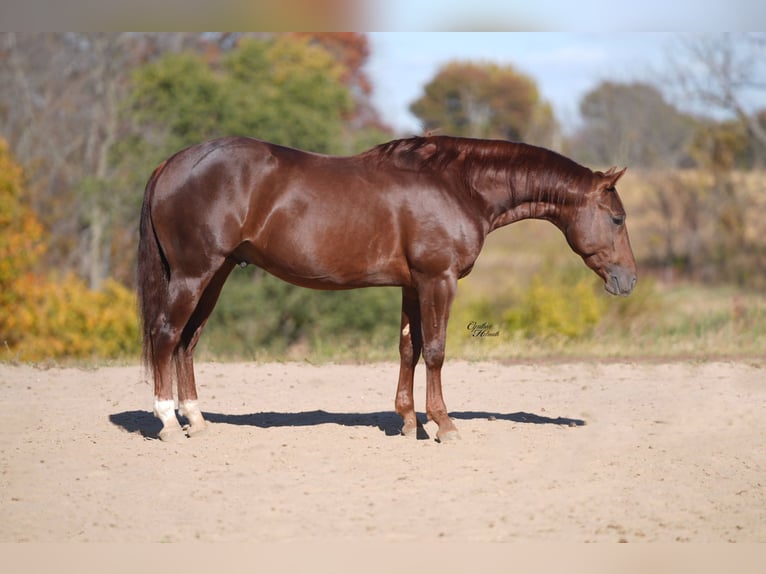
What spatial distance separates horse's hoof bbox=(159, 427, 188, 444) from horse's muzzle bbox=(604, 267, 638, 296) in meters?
3.32

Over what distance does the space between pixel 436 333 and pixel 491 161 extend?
1.32 m

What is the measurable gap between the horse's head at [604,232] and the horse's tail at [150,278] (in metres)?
2.98

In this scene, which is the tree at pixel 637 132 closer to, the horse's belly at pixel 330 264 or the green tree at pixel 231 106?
the green tree at pixel 231 106

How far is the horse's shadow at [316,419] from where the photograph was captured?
7426 mm

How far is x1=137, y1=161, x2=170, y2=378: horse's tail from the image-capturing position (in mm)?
6832

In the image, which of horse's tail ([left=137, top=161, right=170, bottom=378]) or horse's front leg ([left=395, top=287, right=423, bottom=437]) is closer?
horse's tail ([left=137, top=161, right=170, bottom=378])

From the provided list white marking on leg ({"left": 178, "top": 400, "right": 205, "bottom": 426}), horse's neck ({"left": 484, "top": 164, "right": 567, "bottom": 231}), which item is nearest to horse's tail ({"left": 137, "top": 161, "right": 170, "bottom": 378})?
white marking on leg ({"left": 178, "top": 400, "right": 205, "bottom": 426})

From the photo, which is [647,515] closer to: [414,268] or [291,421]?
[414,268]

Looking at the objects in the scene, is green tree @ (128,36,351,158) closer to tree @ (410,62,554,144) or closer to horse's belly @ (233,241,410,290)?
horse's belly @ (233,241,410,290)

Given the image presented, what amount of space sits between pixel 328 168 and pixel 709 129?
2790 centimetres

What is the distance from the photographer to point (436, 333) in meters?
6.70

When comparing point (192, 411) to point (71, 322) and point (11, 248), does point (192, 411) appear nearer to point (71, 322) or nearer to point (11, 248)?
point (71, 322)

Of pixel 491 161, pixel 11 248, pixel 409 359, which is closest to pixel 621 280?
pixel 491 161

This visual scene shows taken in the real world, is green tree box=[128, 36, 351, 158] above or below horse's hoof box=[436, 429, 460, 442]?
above
